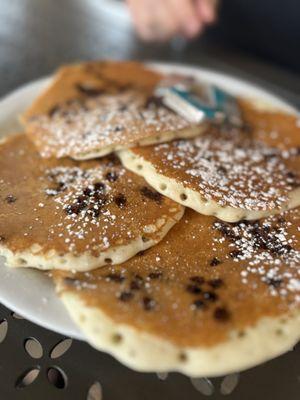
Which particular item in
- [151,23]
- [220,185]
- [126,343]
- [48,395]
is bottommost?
[48,395]

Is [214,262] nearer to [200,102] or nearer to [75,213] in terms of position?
[75,213]

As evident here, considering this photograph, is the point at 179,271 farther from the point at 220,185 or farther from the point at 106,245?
the point at 220,185

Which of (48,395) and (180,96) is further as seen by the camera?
(180,96)

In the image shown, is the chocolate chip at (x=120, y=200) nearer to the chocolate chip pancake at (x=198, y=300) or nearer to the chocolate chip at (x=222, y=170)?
the chocolate chip pancake at (x=198, y=300)

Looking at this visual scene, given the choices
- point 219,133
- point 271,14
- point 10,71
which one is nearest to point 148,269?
point 219,133

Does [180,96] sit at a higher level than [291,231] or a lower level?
higher

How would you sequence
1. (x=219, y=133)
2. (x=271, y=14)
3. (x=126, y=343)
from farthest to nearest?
(x=271, y=14), (x=219, y=133), (x=126, y=343)

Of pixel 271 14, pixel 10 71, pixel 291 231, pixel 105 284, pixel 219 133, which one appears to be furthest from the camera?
pixel 271 14
